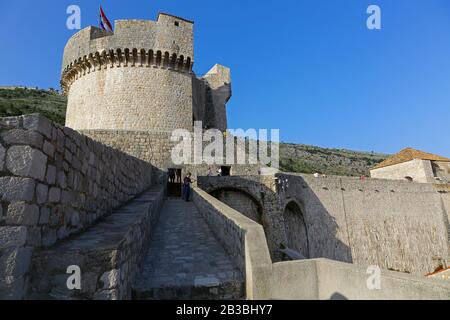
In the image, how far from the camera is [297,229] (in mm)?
16453

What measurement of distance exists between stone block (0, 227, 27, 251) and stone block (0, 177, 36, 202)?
23 cm

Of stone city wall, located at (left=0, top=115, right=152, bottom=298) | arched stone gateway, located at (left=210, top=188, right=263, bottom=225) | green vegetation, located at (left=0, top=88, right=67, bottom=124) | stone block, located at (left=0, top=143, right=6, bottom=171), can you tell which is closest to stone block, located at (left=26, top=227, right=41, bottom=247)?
stone city wall, located at (left=0, top=115, right=152, bottom=298)

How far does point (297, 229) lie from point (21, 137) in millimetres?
16360

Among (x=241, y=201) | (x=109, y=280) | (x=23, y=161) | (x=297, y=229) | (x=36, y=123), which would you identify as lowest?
(x=297, y=229)

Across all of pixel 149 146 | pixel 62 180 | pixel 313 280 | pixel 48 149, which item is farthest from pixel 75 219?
pixel 149 146

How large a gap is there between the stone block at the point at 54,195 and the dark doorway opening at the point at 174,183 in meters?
10.9

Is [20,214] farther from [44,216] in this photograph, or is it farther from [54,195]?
[54,195]

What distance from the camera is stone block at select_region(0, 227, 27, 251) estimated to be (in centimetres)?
195

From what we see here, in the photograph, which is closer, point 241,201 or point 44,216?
point 44,216

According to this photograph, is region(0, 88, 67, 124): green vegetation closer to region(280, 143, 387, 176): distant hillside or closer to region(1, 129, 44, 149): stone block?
region(1, 129, 44, 149): stone block
